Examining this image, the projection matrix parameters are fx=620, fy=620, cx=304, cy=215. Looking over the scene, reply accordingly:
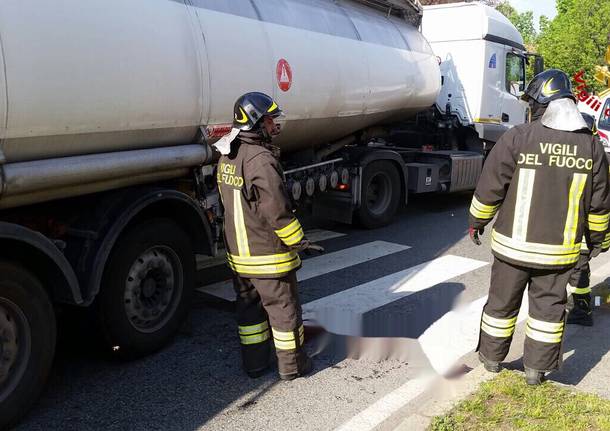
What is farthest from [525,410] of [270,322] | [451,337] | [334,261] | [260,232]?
[334,261]

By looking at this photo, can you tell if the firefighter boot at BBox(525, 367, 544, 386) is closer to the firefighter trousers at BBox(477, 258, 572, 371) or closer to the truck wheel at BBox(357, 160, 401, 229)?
the firefighter trousers at BBox(477, 258, 572, 371)

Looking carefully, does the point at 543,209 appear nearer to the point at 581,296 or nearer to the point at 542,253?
the point at 542,253

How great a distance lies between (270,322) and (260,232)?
0.59 metres

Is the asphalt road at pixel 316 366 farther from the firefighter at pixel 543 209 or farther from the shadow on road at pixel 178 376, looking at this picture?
the firefighter at pixel 543 209

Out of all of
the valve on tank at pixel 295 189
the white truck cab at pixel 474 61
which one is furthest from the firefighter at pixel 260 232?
the white truck cab at pixel 474 61

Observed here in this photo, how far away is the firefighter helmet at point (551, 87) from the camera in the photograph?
376 centimetres

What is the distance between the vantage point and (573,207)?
367 centimetres

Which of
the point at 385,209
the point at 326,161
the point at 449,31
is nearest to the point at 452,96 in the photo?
the point at 449,31

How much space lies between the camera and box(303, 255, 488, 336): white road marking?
5.13m

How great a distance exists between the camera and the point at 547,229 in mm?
3686

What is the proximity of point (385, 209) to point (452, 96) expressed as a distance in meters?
2.80

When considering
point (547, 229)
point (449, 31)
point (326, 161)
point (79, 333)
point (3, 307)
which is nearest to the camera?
point (3, 307)

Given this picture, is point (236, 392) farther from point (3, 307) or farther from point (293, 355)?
point (3, 307)

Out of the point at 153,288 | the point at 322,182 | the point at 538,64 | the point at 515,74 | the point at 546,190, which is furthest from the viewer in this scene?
the point at 515,74
